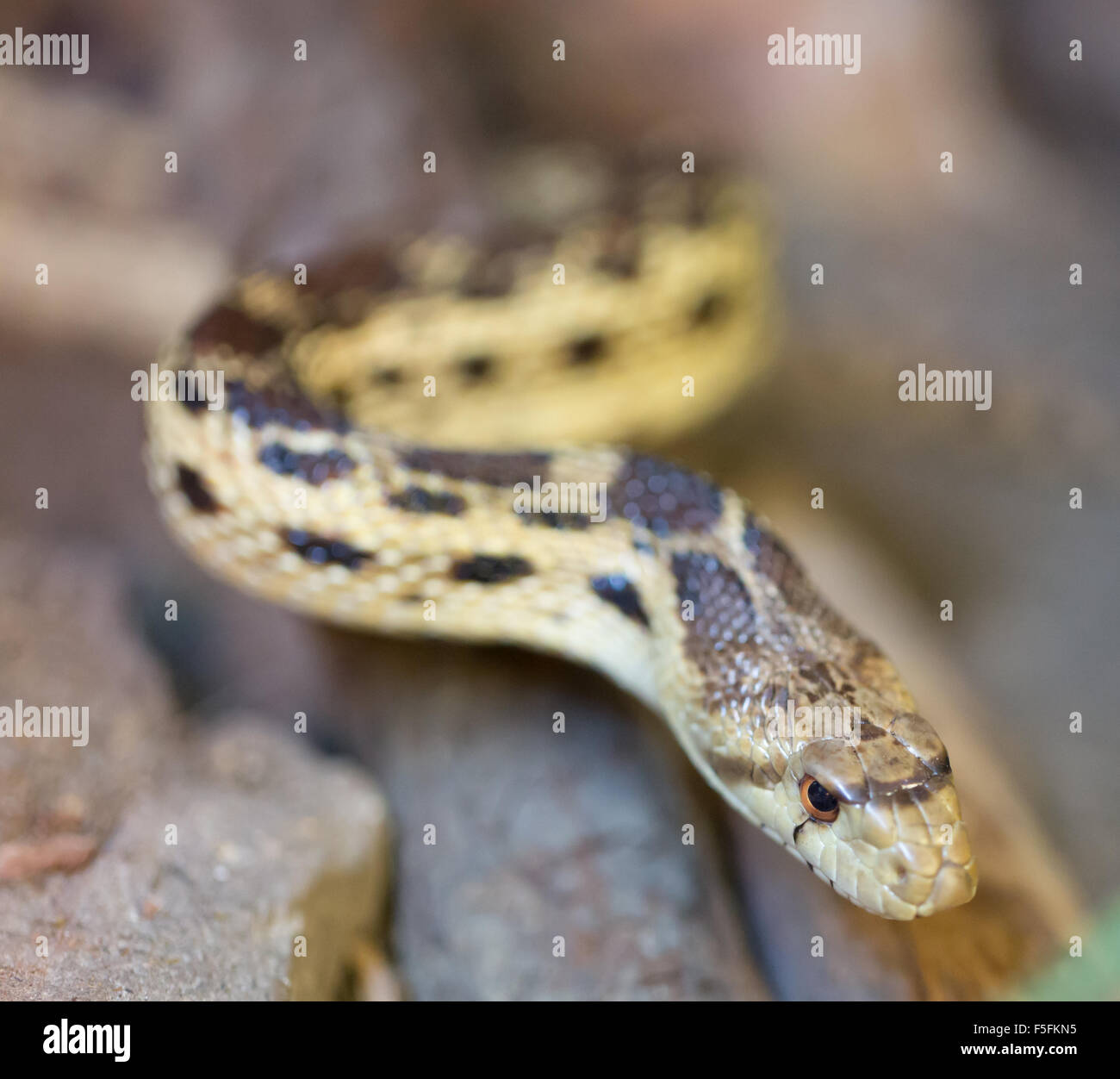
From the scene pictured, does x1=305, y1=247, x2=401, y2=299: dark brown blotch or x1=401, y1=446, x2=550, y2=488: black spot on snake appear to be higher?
x1=305, y1=247, x2=401, y2=299: dark brown blotch

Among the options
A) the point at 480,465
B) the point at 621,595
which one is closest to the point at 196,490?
the point at 480,465

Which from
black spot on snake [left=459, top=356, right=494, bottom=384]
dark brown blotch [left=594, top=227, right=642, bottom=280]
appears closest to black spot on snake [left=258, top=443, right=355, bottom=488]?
black spot on snake [left=459, top=356, right=494, bottom=384]

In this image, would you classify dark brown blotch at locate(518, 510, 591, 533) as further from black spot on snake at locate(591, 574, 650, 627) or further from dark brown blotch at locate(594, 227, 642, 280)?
dark brown blotch at locate(594, 227, 642, 280)

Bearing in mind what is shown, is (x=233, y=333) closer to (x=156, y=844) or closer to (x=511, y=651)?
(x=511, y=651)

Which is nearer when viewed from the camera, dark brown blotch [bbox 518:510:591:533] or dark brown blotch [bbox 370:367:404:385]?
dark brown blotch [bbox 518:510:591:533]

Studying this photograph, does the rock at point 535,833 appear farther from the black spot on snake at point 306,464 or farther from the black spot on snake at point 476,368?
the black spot on snake at point 476,368
